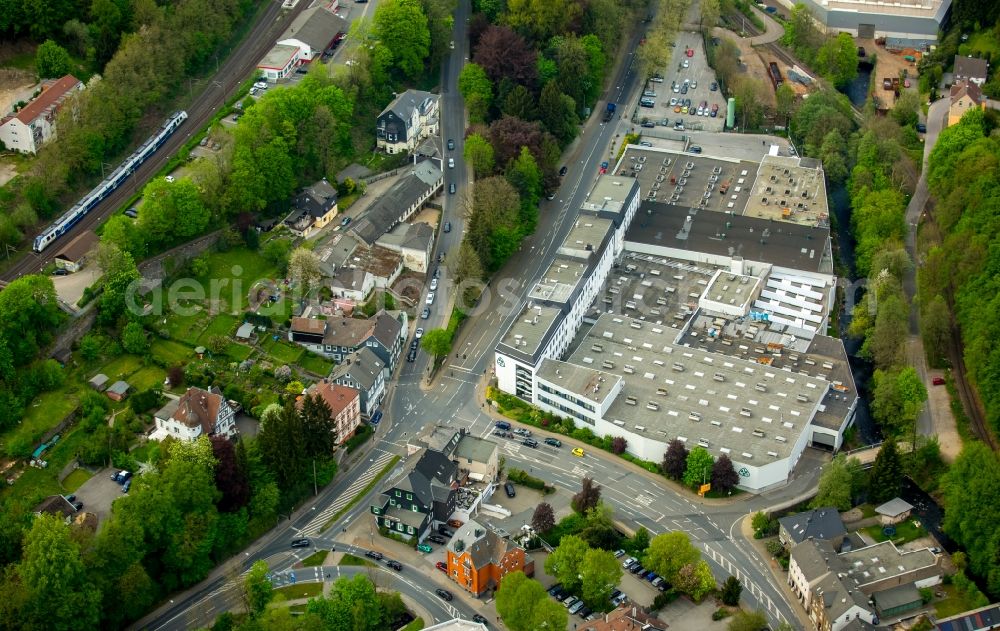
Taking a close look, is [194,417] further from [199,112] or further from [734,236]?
[734,236]

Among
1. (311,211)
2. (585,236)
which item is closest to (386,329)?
(311,211)

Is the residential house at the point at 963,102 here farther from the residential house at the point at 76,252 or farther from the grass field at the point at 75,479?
the grass field at the point at 75,479

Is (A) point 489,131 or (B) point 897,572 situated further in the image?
(A) point 489,131

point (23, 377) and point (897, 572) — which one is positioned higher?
point (23, 377)

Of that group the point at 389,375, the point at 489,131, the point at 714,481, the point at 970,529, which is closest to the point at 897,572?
the point at 970,529

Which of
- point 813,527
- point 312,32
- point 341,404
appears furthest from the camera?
point 312,32

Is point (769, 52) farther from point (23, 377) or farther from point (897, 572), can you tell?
point (23, 377)

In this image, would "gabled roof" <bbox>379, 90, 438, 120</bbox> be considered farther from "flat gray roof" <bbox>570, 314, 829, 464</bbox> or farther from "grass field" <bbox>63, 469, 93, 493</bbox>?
"grass field" <bbox>63, 469, 93, 493</bbox>
